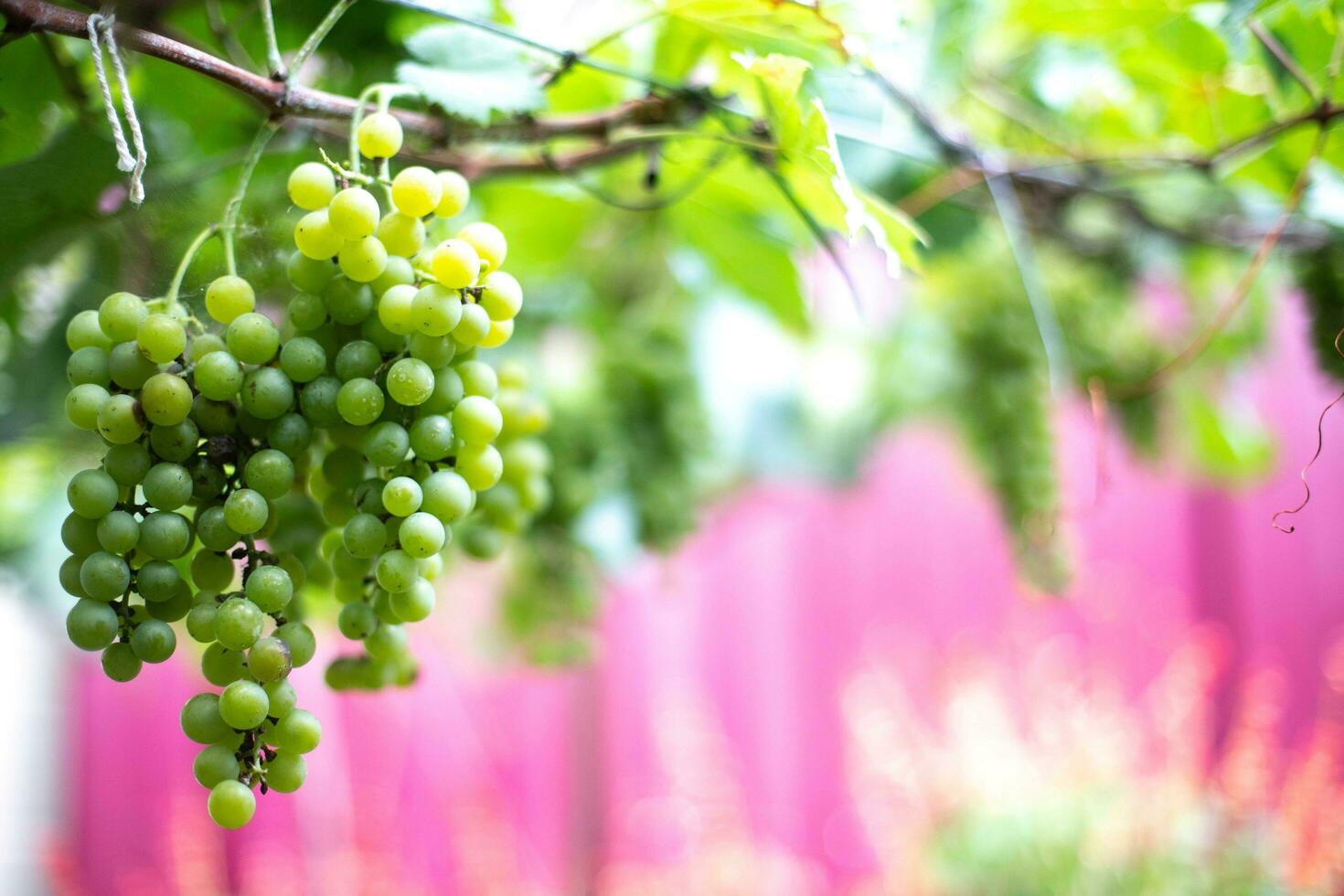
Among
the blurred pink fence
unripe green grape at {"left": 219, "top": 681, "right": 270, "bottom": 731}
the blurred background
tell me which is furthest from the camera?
the blurred pink fence

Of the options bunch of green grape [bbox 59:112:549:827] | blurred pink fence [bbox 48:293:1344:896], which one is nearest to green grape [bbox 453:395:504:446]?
bunch of green grape [bbox 59:112:549:827]

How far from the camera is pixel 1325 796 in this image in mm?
1012

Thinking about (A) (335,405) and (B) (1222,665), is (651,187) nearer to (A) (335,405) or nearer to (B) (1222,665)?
(A) (335,405)

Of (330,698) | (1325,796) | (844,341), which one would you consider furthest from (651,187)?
(330,698)

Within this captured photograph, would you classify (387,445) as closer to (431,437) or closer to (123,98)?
(431,437)

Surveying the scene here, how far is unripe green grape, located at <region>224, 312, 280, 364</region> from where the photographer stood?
0.27 m

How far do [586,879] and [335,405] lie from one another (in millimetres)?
1690

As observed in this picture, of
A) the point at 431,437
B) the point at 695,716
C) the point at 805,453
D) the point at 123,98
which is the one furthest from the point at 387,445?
the point at 695,716

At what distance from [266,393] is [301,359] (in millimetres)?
14

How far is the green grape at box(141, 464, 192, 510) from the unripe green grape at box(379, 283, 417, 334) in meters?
Result: 0.07

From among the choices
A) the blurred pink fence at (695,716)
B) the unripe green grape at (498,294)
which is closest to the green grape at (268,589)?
the unripe green grape at (498,294)

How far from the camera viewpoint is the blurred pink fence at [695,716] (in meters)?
1.53

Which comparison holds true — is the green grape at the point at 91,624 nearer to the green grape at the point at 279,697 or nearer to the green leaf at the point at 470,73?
the green grape at the point at 279,697

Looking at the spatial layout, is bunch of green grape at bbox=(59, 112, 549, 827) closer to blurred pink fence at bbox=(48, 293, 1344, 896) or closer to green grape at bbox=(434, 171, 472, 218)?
green grape at bbox=(434, 171, 472, 218)
